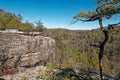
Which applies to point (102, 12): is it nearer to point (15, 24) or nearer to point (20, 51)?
point (20, 51)

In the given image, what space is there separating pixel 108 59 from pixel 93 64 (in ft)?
208

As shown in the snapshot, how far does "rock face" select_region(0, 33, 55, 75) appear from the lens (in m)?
32.3

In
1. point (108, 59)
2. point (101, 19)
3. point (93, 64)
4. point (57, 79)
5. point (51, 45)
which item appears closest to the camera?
point (57, 79)

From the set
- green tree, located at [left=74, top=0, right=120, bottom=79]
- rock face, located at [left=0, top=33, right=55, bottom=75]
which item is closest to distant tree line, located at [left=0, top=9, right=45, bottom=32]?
rock face, located at [left=0, top=33, right=55, bottom=75]

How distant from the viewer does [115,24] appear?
1194cm

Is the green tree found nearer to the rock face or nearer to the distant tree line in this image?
the rock face

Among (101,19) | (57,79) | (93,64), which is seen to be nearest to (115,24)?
(101,19)

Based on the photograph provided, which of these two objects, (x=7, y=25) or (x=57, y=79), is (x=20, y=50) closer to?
(x=7, y=25)

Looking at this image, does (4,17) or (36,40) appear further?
(4,17)

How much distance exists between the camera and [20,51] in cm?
3406

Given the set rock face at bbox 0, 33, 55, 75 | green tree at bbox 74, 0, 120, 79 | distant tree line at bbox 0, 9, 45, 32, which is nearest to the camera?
green tree at bbox 74, 0, 120, 79

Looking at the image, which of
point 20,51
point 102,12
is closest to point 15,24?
point 20,51

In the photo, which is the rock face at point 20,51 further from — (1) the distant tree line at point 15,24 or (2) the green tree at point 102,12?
(2) the green tree at point 102,12

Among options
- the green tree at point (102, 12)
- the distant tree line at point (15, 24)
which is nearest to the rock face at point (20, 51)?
the distant tree line at point (15, 24)
